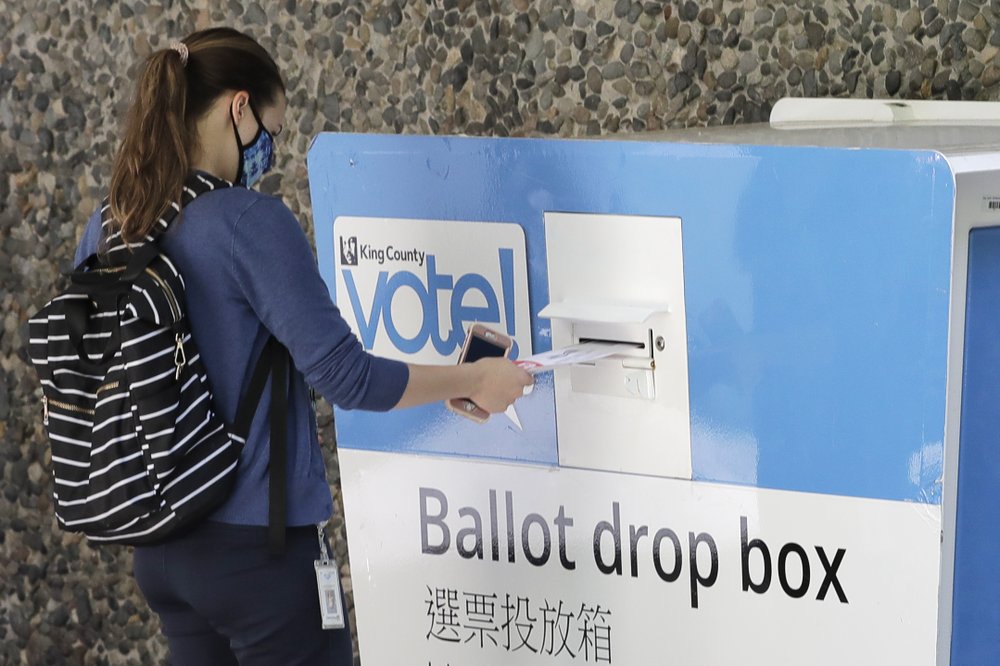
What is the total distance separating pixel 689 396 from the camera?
2.05m

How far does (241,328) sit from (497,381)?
41 cm

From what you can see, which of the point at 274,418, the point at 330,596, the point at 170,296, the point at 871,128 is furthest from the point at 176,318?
the point at 871,128

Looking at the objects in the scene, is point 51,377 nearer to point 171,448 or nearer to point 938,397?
point 171,448

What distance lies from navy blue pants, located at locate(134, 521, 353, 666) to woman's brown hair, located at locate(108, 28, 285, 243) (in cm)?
44

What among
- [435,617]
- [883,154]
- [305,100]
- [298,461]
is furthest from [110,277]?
[305,100]

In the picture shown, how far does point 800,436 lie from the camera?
77.6 inches

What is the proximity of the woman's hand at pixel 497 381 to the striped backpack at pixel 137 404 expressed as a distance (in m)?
0.31

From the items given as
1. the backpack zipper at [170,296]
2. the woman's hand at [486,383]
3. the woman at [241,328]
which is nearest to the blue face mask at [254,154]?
the woman at [241,328]

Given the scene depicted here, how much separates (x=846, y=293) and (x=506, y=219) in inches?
21.8

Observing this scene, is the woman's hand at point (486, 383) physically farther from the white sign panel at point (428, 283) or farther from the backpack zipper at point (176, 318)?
the backpack zipper at point (176, 318)

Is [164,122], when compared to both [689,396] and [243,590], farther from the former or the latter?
[689,396]

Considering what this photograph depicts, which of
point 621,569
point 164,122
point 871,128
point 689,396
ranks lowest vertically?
point 621,569

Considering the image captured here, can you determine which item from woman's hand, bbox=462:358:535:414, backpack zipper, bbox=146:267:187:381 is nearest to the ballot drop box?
woman's hand, bbox=462:358:535:414

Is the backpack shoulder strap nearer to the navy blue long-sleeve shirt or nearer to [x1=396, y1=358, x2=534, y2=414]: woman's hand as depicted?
the navy blue long-sleeve shirt
